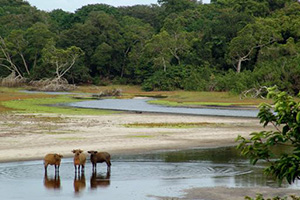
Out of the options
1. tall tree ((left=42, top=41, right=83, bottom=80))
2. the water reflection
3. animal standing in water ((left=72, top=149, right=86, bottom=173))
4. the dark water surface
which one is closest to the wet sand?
the dark water surface

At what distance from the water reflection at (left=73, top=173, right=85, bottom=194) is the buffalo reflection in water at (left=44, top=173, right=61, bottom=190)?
0.50 meters

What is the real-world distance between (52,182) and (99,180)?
139 cm

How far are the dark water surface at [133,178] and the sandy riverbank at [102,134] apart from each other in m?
2.54

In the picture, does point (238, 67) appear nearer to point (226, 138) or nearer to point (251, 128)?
point (251, 128)

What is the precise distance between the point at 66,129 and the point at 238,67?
179 ft

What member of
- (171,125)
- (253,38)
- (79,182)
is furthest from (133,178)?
(253,38)

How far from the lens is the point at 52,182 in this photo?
16.6m

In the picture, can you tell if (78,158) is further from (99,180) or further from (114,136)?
(114,136)

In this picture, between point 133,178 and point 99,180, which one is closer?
point 99,180

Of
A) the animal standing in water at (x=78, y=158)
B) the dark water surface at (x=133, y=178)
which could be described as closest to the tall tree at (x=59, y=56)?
the dark water surface at (x=133, y=178)

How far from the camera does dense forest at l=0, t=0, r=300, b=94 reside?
79688 millimetres

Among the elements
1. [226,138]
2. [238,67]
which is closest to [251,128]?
[226,138]

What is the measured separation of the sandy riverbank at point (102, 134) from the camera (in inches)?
934

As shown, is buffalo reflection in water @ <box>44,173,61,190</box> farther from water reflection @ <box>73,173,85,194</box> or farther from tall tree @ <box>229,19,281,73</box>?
tall tree @ <box>229,19,281,73</box>
